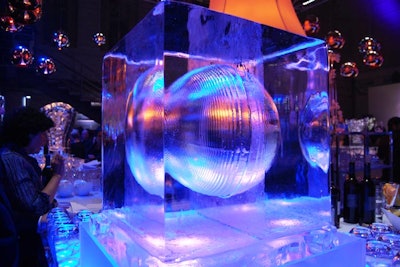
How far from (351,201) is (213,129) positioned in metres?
0.97

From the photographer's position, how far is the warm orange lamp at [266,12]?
1.19 metres

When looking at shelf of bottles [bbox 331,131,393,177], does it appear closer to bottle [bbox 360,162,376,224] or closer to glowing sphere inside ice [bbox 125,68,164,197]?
bottle [bbox 360,162,376,224]

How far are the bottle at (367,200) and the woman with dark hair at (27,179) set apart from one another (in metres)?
1.23

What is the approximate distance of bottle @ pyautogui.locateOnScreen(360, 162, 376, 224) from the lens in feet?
4.11

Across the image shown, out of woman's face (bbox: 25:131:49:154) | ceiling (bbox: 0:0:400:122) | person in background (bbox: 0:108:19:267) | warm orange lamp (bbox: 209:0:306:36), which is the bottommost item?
person in background (bbox: 0:108:19:267)

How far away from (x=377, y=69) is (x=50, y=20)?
794 centimetres

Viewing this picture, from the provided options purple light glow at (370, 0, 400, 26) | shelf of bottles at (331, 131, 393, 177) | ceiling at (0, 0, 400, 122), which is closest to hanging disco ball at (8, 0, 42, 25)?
shelf of bottles at (331, 131, 393, 177)

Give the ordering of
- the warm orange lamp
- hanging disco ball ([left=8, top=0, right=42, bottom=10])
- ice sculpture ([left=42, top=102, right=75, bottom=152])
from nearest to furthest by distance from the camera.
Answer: the warm orange lamp
ice sculpture ([left=42, top=102, right=75, bottom=152])
hanging disco ball ([left=8, top=0, right=42, bottom=10])

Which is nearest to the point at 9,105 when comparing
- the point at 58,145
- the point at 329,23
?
the point at 58,145

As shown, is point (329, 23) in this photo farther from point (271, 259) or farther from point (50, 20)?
point (271, 259)

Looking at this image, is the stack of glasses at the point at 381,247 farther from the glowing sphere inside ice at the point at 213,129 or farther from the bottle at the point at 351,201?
the glowing sphere inside ice at the point at 213,129

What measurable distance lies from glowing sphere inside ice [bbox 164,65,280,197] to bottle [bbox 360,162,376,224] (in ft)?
3.04

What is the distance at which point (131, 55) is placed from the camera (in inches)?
23.1

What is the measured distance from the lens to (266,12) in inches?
47.0
